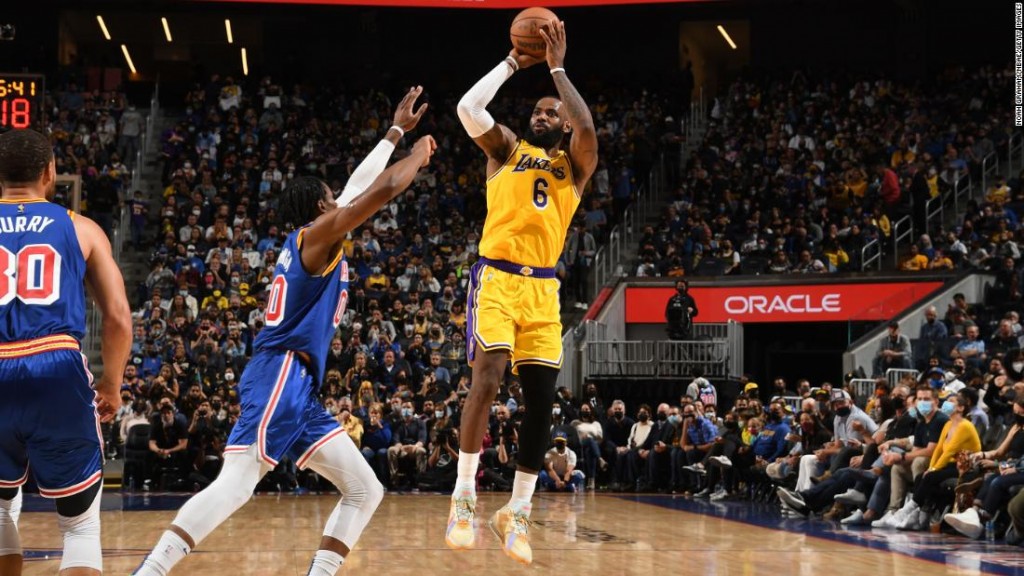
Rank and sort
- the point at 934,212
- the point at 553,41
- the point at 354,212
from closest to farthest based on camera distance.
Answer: the point at 354,212, the point at 553,41, the point at 934,212

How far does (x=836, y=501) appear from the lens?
44.8 feet

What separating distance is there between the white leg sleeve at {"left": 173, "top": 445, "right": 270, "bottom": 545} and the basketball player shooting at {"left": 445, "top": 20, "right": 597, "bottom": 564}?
4.90 feet

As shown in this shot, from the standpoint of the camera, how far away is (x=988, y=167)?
80.5 feet

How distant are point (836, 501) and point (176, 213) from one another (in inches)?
596

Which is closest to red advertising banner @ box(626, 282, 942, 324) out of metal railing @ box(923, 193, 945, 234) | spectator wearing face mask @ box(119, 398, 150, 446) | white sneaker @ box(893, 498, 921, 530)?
metal railing @ box(923, 193, 945, 234)

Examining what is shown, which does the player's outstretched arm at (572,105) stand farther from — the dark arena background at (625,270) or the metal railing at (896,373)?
the metal railing at (896,373)

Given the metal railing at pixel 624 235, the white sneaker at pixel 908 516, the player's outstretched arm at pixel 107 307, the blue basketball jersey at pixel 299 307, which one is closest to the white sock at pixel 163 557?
the player's outstretched arm at pixel 107 307

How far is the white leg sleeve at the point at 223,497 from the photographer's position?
5.51 meters

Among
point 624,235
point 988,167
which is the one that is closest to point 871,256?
point 988,167

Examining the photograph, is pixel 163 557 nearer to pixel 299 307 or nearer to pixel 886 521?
pixel 299 307

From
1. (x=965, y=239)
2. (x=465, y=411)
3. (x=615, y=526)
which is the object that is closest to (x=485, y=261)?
(x=465, y=411)

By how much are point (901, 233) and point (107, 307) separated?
20774mm

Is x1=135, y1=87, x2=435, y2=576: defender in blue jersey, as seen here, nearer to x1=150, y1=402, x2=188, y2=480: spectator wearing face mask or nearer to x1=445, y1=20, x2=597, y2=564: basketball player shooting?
x1=445, y1=20, x2=597, y2=564: basketball player shooting

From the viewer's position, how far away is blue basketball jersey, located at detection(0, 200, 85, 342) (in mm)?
4809
